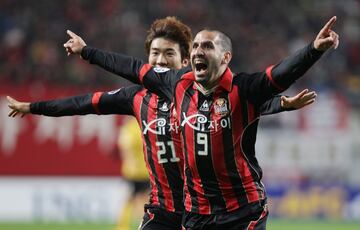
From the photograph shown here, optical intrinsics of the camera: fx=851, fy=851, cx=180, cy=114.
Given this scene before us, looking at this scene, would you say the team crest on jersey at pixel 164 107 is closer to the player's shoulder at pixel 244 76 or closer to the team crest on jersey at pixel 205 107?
the team crest on jersey at pixel 205 107

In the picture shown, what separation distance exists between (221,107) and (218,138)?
0.65ft

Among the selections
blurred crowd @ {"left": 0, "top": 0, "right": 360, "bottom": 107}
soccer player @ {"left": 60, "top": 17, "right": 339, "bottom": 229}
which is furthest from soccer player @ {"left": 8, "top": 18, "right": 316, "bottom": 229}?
blurred crowd @ {"left": 0, "top": 0, "right": 360, "bottom": 107}

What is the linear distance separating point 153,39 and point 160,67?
0.39 m

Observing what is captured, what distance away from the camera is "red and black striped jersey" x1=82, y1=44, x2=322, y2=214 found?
532cm

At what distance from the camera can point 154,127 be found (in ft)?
19.7

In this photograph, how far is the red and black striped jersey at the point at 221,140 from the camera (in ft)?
17.5

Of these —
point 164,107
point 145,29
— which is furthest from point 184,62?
point 145,29

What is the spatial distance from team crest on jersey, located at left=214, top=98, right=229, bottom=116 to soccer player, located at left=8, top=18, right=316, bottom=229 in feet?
1.85

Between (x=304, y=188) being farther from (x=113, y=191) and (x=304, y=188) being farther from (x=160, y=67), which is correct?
(x=160, y=67)

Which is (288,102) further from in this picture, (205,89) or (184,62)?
(184,62)

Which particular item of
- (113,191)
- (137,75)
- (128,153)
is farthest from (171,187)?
(113,191)

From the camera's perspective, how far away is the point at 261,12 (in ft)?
65.4

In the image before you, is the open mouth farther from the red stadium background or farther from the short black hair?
the red stadium background

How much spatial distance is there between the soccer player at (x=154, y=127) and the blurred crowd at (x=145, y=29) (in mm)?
9274
